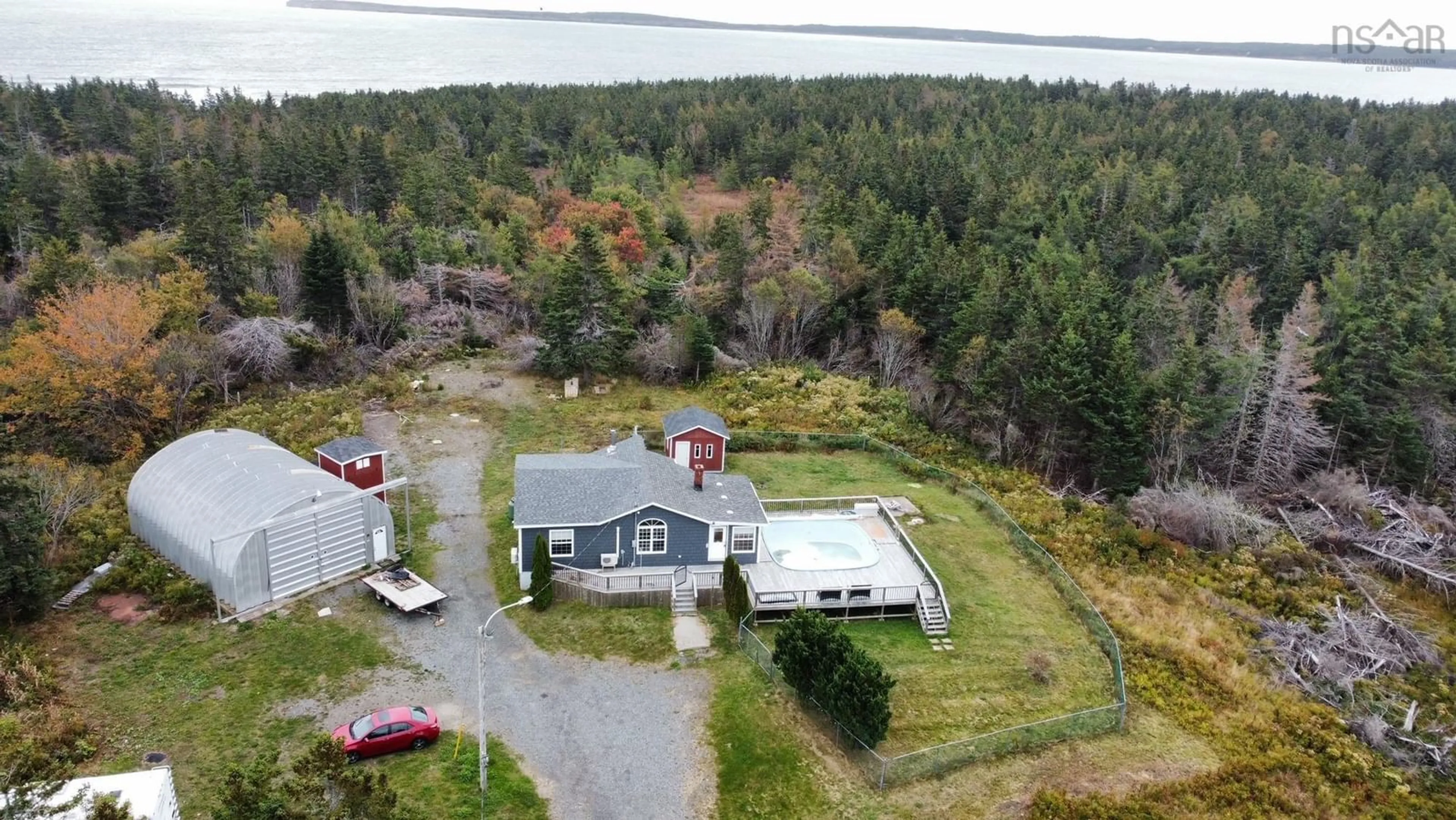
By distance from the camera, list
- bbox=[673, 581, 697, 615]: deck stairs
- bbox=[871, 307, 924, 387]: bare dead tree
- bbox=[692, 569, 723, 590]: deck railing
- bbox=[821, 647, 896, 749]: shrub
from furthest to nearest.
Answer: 1. bbox=[871, 307, 924, 387]: bare dead tree
2. bbox=[692, 569, 723, 590]: deck railing
3. bbox=[673, 581, 697, 615]: deck stairs
4. bbox=[821, 647, 896, 749]: shrub

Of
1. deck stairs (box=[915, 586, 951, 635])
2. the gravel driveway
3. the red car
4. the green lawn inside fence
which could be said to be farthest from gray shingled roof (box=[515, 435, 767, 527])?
the red car

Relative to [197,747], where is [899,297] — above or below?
above

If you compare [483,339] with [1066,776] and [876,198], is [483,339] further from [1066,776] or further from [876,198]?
[1066,776]

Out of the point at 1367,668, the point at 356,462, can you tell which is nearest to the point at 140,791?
the point at 356,462

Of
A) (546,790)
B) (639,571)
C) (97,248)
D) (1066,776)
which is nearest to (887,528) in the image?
(639,571)

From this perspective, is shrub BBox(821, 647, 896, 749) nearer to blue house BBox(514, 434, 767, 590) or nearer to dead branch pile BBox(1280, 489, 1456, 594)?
blue house BBox(514, 434, 767, 590)
